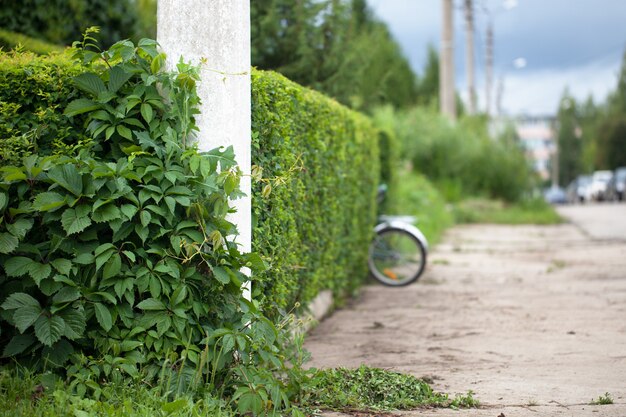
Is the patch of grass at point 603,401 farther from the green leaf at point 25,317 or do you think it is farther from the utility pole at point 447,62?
the utility pole at point 447,62

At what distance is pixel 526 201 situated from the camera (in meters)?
28.2

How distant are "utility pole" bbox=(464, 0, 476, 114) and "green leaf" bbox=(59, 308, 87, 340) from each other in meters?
31.8

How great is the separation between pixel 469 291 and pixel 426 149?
14.4m

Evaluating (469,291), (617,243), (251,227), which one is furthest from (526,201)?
(251,227)

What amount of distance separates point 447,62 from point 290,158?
21.0 m

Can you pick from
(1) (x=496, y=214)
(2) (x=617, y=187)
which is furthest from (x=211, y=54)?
(2) (x=617, y=187)

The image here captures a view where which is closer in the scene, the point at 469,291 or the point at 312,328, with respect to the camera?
the point at 312,328

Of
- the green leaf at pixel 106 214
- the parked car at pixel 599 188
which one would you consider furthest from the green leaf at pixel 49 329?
the parked car at pixel 599 188

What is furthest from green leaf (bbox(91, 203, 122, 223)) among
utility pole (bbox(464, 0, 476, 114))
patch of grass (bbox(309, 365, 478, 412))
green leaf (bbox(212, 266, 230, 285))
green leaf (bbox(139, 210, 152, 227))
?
utility pole (bbox(464, 0, 476, 114))

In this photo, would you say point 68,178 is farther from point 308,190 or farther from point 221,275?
point 308,190

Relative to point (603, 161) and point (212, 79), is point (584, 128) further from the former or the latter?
point (212, 79)

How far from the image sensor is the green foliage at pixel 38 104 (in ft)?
16.3

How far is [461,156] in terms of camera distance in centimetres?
2595

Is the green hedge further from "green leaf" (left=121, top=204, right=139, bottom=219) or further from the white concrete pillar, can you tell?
"green leaf" (left=121, top=204, right=139, bottom=219)
